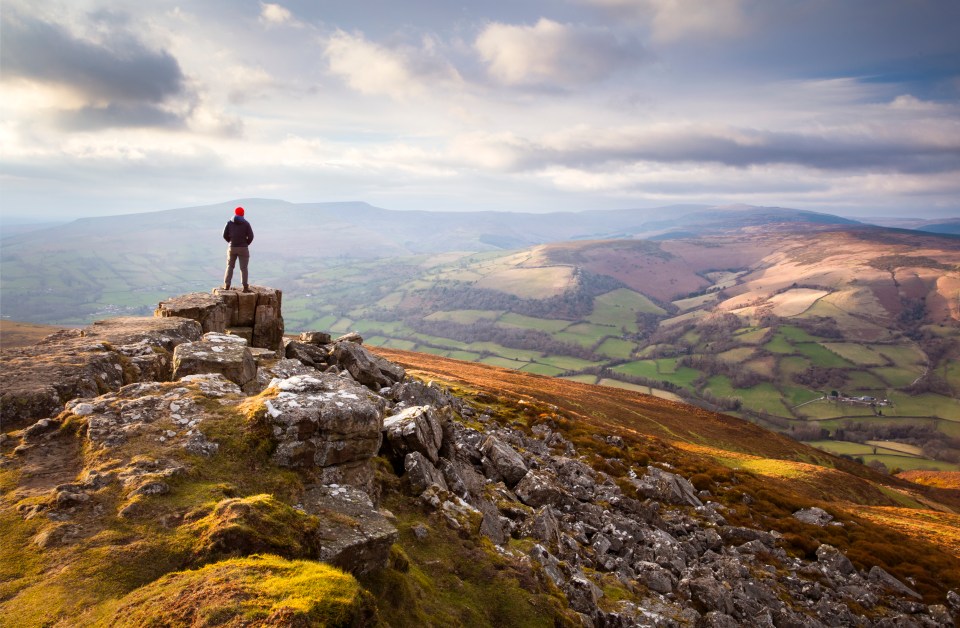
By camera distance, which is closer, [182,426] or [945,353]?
[182,426]

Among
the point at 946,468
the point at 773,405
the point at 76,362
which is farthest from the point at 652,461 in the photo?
the point at 773,405

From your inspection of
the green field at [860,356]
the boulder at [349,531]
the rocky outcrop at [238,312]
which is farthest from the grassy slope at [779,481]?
the green field at [860,356]

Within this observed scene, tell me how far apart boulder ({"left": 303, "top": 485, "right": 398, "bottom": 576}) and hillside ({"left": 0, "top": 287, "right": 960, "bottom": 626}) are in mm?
53

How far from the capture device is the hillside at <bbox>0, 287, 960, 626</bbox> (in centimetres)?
746

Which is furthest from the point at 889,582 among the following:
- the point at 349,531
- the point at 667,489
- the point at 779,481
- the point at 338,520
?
the point at 338,520

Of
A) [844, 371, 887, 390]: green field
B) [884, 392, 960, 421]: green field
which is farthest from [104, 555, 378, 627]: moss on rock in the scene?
[844, 371, 887, 390]: green field

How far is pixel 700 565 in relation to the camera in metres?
19.6

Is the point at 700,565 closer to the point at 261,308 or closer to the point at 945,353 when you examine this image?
the point at 261,308

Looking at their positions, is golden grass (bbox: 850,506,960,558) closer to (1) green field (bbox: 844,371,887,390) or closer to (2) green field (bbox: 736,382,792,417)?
(2) green field (bbox: 736,382,792,417)

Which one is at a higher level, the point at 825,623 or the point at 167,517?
the point at 167,517

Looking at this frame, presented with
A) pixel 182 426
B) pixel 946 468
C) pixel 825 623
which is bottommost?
pixel 946 468

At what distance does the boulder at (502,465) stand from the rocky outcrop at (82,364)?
1400 centimetres

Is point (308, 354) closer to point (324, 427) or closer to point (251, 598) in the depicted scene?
point (324, 427)

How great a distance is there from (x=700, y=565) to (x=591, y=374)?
15321cm
